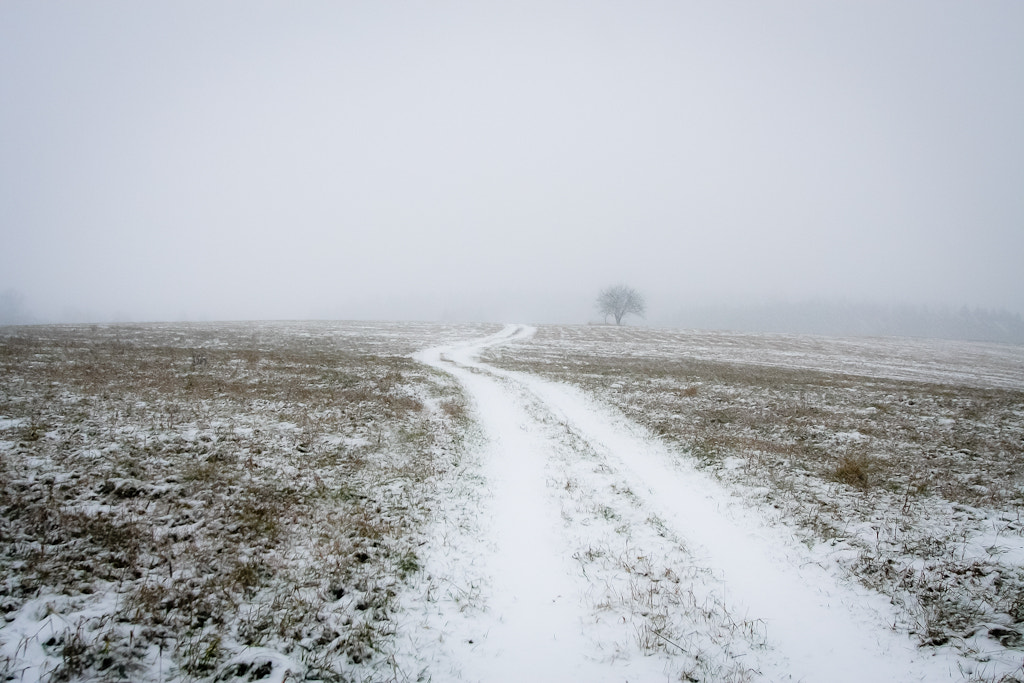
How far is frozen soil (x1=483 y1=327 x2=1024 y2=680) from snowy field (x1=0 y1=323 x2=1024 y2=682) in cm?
7

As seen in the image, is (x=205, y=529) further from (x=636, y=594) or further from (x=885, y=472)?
(x=885, y=472)

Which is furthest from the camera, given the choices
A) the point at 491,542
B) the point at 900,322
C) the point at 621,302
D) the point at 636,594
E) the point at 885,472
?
the point at 900,322

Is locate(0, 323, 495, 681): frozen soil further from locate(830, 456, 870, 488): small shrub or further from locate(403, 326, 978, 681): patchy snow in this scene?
locate(830, 456, 870, 488): small shrub

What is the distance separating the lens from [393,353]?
38.2m

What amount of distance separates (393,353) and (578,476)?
2876 cm

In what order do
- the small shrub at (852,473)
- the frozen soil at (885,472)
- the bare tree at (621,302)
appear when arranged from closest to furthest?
the frozen soil at (885,472) < the small shrub at (852,473) < the bare tree at (621,302)

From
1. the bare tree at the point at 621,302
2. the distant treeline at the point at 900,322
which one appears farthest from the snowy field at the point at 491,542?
the distant treeline at the point at 900,322

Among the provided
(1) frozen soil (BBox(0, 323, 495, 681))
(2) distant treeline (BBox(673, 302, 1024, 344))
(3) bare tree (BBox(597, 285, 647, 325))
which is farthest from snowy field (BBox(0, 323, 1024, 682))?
(2) distant treeline (BBox(673, 302, 1024, 344))

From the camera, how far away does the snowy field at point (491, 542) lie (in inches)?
244

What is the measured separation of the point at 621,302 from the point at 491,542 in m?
93.6

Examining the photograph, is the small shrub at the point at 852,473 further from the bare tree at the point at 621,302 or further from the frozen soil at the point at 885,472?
the bare tree at the point at 621,302

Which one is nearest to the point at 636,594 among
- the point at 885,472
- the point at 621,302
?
the point at 885,472

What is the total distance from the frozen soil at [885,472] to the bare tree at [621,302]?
6756 cm

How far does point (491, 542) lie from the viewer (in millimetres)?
9312
